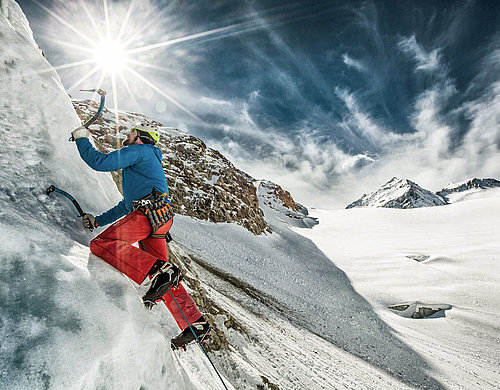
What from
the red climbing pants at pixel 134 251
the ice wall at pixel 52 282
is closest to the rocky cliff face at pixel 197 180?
the ice wall at pixel 52 282

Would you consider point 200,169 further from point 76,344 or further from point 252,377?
point 76,344

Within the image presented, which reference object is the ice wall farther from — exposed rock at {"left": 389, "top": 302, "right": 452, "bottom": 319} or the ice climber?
exposed rock at {"left": 389, "top": 302, "right": 452, "bottom": 319}

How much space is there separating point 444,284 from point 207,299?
80.3 feet

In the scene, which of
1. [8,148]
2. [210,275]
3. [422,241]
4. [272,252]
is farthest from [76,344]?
[422,241]

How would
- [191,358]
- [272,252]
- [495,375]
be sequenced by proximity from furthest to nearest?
[272,252], [495,375], [191,358]

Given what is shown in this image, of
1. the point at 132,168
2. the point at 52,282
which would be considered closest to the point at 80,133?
the point at 132,168

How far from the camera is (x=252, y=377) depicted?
5.76 m

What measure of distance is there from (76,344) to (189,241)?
2018 cm

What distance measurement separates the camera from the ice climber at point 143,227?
8.29 ft

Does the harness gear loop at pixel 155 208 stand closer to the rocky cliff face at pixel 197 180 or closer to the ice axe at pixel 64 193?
the ice axe at pixel 64 193

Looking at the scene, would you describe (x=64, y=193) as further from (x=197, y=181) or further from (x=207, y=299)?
(x=197, y=181)

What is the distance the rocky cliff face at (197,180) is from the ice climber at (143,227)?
2670 cm

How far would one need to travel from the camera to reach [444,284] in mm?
A: 22297

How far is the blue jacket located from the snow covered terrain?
1.99 feet
